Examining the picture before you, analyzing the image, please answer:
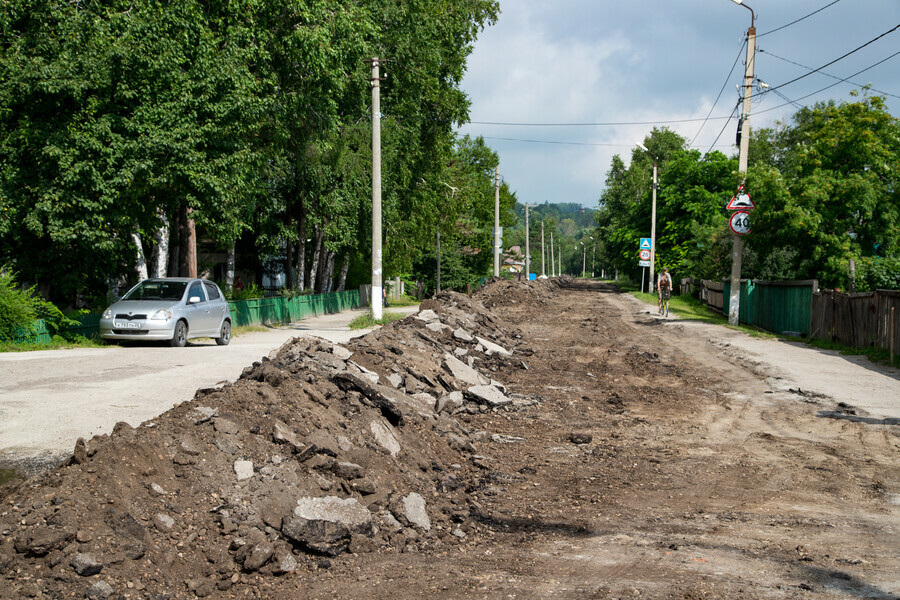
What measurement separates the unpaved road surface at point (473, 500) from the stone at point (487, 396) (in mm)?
243

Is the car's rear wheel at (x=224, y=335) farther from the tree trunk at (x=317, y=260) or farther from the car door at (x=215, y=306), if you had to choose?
the tree trunk at (x=317, y=260)

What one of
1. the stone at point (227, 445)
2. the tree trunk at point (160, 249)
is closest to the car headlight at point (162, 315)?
the tree trunk at point (160, 249)

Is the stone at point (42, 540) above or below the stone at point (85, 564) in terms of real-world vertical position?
above

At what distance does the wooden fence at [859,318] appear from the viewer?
15169mm

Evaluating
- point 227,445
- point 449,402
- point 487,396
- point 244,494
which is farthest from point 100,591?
point 487,396

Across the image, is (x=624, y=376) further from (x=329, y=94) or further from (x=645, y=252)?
(x=645, y=252)

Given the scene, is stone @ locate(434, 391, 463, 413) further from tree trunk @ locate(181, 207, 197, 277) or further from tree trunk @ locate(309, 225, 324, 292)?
tree trunk @ locate(309, 225, 324, 292)

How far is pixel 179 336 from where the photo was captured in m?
16.7

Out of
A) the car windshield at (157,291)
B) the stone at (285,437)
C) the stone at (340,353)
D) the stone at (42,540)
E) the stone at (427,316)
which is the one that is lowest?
the stone at (42,540)

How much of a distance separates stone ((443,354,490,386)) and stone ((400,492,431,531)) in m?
5.16

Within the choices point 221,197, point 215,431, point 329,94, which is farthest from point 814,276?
point 215,431

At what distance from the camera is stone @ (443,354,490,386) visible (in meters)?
11.2

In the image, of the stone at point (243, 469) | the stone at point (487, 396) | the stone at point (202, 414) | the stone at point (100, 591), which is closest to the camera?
the stone at point (100, 591)

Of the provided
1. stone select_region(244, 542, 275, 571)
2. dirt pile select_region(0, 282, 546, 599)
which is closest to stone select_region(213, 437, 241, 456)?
dirt pile select_region(0, 282, 546, 599)
